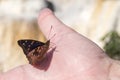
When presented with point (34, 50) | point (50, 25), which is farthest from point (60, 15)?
point (34, 50)

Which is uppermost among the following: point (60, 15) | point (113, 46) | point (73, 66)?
point (73, 66)

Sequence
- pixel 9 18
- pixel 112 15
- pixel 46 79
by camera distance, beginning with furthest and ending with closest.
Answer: pixel 9 18, pixel 112 15, pixel 46 79

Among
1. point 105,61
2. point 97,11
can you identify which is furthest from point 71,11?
point 105,61

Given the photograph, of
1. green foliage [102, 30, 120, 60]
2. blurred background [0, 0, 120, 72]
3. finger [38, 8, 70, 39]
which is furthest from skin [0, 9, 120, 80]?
blurred background [0, 0, 120, 72]

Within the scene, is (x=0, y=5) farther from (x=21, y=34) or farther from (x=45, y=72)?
(x=45, y=72)

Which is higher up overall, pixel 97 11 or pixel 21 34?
pixel 97 11

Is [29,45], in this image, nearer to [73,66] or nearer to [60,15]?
[73,66]

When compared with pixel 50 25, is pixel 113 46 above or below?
below
